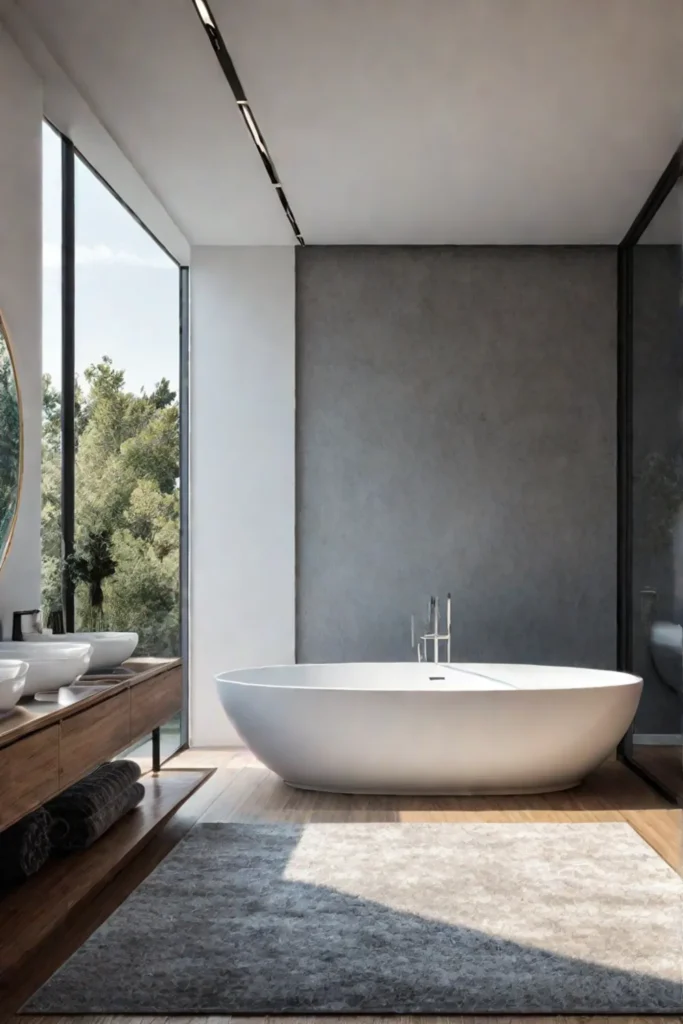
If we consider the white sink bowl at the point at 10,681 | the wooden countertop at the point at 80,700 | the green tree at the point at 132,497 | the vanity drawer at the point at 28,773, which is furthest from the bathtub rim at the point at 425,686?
Result: the white sink bowl at the point at 10,681

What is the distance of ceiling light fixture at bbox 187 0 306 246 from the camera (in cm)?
382

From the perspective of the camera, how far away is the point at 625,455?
634 centimetres

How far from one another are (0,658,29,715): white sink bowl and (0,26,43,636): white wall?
1077 millimetres

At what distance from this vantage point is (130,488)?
20.2 feet

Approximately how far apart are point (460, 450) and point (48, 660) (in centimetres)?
367

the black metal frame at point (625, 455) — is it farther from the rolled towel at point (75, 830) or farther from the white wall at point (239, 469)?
A: the rolled towel at point (75, 830)

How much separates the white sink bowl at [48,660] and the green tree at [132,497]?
154cm

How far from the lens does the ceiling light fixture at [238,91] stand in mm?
3822

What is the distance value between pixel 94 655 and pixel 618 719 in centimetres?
237

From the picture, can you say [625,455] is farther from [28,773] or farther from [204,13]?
[28,773]

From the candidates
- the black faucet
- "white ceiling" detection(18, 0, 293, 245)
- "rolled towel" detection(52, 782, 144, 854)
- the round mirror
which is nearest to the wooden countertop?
the black faucet

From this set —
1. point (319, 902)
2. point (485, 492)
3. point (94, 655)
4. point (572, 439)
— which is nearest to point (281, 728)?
point (94, 655)

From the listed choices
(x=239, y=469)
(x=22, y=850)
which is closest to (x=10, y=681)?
(x=22, y=850)

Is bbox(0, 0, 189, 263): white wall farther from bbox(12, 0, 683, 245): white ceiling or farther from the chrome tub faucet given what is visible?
the chrome tub faucet
